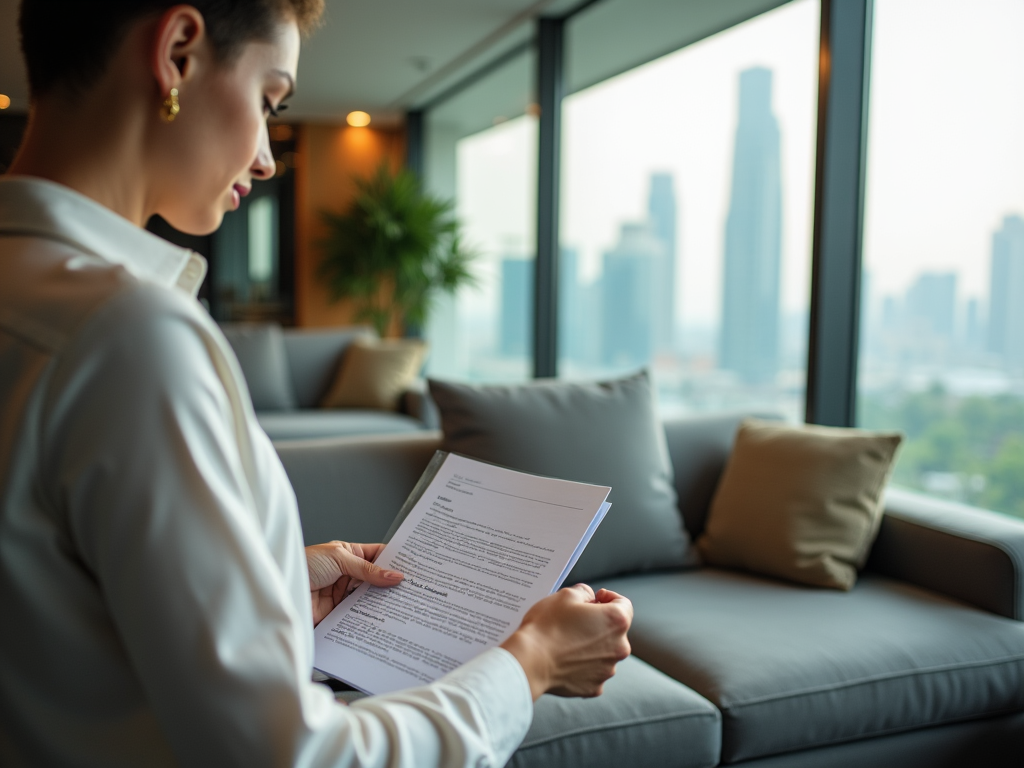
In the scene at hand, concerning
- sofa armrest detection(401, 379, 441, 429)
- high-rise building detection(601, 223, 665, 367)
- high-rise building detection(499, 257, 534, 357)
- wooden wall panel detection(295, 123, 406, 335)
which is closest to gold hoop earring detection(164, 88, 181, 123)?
high-rise building detection(601, 223, 665, 367)

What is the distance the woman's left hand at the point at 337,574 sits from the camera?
1.01 meters

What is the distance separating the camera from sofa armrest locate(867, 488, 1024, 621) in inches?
74.5

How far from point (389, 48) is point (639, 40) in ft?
6.21

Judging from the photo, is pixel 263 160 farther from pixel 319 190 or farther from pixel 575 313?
pixel 319 190

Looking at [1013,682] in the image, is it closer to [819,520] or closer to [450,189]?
[819,520]

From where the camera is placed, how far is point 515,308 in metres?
6.30

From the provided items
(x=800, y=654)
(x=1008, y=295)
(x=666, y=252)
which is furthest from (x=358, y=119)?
(x=800, y=654)

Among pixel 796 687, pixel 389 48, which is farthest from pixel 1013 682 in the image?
pixel 389 48

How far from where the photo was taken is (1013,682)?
1.76 m

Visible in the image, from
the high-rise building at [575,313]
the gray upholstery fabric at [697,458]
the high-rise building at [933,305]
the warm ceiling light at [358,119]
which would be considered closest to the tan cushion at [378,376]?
the high-rise building at [575,313]

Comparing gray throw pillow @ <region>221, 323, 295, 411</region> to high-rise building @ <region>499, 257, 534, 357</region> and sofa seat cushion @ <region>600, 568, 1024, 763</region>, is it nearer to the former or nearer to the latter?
high-rise building @ <region>499, 257, 534, 357</region>

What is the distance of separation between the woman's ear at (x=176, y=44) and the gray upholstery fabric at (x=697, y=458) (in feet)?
6.40

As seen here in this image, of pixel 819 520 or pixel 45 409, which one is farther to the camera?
pixel 819 520

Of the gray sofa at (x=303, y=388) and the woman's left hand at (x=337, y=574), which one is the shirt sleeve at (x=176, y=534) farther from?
the gray sofa at (x=303, y=388)
